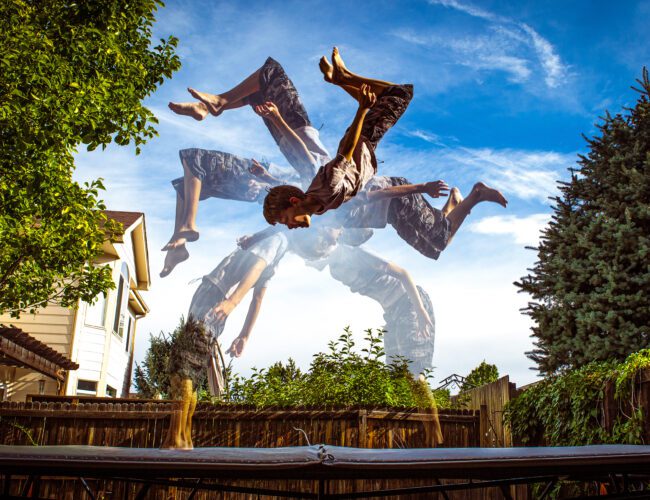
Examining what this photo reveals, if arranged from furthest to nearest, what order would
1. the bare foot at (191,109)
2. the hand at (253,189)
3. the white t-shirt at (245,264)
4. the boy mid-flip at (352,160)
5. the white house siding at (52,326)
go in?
1. the hand at (253,189)
2. the bare foot at (191,109)
3. the white t-shirt at (245,264)
4. the white house siding at (52,326)
5. the boy mid-flip at (352,160)

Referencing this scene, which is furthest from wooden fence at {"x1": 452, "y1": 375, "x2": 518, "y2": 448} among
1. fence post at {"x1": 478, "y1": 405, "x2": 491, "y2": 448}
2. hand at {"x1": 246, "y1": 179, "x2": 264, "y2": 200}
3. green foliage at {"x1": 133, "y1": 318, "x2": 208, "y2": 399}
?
hand at {"x1": 246, "y1": 179, "x2": 264, "y2": 200}

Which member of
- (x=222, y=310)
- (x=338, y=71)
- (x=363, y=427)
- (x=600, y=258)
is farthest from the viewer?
(x=222, y=310)

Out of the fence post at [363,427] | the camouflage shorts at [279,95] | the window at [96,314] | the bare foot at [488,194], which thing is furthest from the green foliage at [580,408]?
the camouflage shorts at [279,95]

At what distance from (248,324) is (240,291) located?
77.2 inches

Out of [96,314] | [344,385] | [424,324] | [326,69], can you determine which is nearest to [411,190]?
[424,324]

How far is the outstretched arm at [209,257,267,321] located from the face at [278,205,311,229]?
1076 inches

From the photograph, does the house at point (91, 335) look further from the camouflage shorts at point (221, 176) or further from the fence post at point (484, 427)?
the camouflage shorts at point (221, 176)

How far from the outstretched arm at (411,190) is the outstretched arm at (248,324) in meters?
8.89

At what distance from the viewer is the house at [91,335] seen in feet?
45.1

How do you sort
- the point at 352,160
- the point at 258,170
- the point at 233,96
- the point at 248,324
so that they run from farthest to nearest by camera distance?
1. the point at 233,96
2. the point at 258,170
3. the point at 248,324
4. the point at 352,160

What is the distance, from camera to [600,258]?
8.67m

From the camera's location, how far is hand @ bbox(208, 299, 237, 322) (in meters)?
35.6

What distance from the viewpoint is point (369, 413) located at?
7.88 meters

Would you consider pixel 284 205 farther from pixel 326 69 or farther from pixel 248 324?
pixel 248 324
